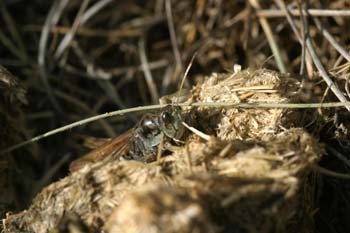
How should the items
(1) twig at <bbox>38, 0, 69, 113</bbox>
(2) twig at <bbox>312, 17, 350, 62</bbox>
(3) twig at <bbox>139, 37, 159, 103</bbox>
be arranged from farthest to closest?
(3) twig at <bbox>139, 37, 159, 103</bbox> → (1) twig at <bbox>38, 0, 69, 113</bbox> → (2) twig at <bbox>312, 17, 350, 62</bbox>

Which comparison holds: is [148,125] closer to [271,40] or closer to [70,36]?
[271,40]

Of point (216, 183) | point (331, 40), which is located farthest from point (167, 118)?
point (331, 40)

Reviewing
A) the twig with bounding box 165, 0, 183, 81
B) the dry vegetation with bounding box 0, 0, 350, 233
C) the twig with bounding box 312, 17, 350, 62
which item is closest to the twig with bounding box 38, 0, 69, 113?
the dry vegetation with bounding box 0, 0, 350, 233

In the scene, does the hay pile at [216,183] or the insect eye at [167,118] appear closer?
the hay pile at [216,183]

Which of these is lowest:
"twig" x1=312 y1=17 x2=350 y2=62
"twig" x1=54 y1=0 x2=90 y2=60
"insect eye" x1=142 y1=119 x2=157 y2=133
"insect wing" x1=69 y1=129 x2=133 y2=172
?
"twig" x1=312 y1=17 x2=350 y2=62

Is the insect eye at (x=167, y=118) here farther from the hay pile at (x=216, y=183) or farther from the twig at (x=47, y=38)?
the twig at (x=47, y=38)

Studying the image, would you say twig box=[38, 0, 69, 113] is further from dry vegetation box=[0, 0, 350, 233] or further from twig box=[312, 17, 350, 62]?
twig box=[312, 17, 350, 62]

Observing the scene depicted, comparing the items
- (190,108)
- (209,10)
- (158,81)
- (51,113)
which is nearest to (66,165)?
(51,113)

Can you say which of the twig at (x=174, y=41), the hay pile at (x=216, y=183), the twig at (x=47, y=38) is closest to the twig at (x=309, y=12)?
the twig at (x=174, y=41)
